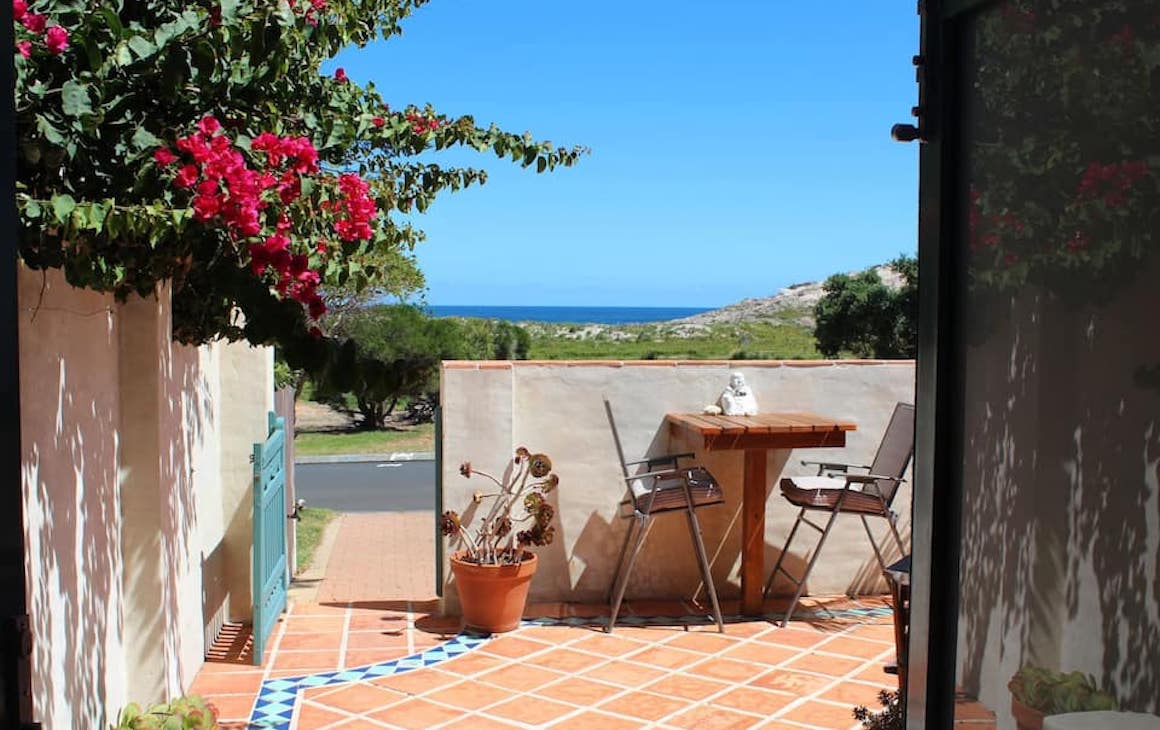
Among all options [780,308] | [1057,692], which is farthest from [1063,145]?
[780,308]

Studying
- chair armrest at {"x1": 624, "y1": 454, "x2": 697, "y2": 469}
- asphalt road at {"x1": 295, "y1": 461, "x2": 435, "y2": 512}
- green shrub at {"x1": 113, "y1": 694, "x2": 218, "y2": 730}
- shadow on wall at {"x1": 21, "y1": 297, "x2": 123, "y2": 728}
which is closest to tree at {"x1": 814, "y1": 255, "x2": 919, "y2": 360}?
asphalt road at {"x1": 295, "y1": 461, "x2": 435, "y2": 512}

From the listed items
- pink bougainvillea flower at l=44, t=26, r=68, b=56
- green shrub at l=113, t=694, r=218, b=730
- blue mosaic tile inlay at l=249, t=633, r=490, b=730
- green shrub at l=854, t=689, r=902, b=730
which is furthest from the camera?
blue mosaic tile inlay at l=249, t=633, r=490, b=730

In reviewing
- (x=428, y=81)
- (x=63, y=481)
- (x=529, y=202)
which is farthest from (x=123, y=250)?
(x=529, y=202)

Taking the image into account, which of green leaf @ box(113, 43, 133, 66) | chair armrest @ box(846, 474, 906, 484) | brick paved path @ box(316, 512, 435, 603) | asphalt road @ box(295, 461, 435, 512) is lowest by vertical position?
asphalt road @ box(295, 461, 435, 512)

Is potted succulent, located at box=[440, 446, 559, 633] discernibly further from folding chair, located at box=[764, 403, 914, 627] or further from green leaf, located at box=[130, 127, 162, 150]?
green leaf, located at box=[130, 127, 162, 150]

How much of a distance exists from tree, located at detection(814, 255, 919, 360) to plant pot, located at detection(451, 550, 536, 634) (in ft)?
66.3

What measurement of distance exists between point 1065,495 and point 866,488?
4.85 metres

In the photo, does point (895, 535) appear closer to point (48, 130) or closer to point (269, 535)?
point (269, 535)

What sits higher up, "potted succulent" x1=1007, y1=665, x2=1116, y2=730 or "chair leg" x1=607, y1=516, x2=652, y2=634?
"potted succulent" x1=1007, y1=665, x2=1116, y2=730

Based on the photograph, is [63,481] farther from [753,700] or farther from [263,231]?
[753,700]

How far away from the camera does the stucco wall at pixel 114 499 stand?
2396mm

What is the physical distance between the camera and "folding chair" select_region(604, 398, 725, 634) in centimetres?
553

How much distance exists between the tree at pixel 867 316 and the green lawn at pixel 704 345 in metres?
1.39

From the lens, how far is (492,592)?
17.8 feet
